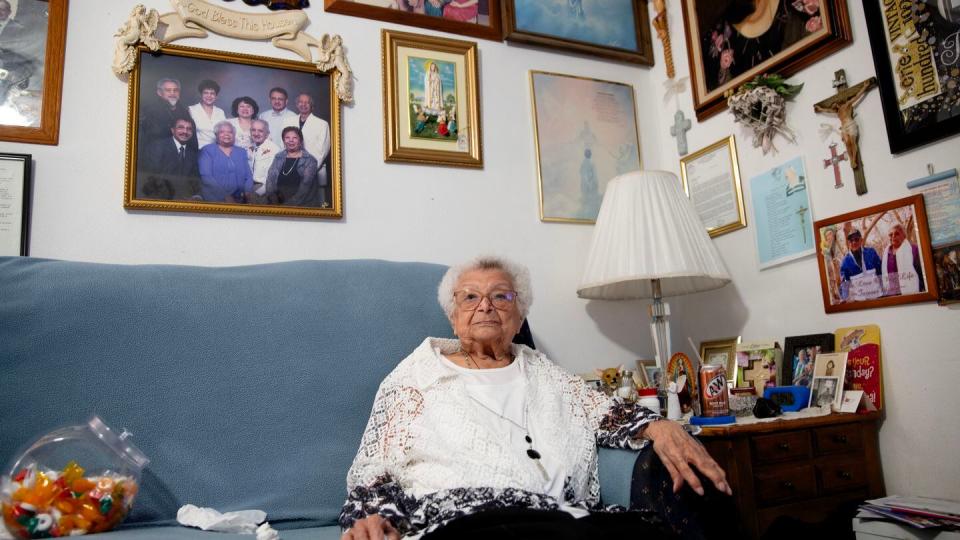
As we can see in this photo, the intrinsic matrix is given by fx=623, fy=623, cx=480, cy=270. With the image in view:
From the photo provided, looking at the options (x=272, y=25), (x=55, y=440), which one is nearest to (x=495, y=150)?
(x=272, y=25)

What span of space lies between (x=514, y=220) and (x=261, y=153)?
3.20 ft

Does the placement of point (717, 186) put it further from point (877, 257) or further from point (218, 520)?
point (218, 520)

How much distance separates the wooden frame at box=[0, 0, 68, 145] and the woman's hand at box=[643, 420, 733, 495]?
6.39 feet

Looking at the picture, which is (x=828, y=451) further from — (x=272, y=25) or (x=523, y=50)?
(x=272, y=25)

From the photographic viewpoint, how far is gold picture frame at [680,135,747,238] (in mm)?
2418

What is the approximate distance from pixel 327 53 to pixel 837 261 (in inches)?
74.5

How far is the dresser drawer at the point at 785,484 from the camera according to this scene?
169cm

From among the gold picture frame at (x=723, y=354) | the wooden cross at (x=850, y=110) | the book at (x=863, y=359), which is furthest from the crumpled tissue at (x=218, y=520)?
the wooden cross at (x=850, y=110)

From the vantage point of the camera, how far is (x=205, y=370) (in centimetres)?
164

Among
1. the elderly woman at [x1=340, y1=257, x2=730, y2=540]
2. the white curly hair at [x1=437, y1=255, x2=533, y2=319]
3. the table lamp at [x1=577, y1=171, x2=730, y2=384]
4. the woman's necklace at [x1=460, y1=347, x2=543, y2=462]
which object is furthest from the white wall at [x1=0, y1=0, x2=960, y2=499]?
the woman's necklace at [x1=460, y1=347, x2=543, y2=462]

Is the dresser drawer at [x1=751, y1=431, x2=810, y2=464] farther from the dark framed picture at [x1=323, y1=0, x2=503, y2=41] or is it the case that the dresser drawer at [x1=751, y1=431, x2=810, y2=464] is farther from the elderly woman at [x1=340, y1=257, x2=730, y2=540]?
the dark framed picture at [x1=323, y1=0, x2=503, y2=41]

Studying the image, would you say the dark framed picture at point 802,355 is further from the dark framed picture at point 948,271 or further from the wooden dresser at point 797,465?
the dark framed picture at point 948,271

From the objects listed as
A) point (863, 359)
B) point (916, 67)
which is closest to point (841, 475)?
point (863, 359)

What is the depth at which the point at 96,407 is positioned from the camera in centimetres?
152
